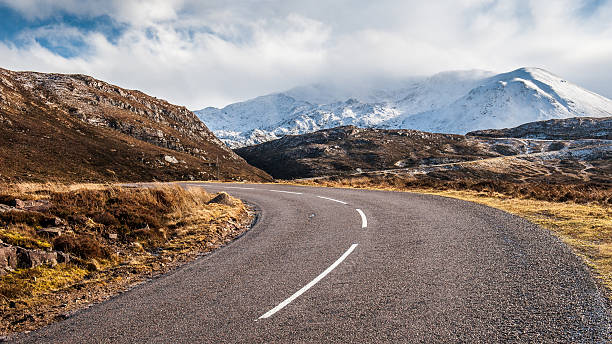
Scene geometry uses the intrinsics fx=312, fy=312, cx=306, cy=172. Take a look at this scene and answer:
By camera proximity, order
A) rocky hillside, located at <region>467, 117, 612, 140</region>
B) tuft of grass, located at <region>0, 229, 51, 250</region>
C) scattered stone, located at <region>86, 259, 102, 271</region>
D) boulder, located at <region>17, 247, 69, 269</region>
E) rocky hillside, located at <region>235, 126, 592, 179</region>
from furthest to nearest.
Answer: rocky hillside, located at <region>467, 117, 612, 140</region>, rocky hillside, located at <region>235, 126, 592, 179</region>, scattered stone, located at <region>86, 259, 102, 271</region>, tuft of grass, located at <region>0, 229, 51, 250</region>, boulder, located at <region>17, 247, 69, 269</region>

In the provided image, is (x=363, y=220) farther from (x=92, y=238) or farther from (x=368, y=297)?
(x=92, y=238)

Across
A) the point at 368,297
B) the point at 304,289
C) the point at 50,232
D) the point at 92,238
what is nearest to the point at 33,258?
the point at 50,232

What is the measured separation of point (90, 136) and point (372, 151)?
338 feet

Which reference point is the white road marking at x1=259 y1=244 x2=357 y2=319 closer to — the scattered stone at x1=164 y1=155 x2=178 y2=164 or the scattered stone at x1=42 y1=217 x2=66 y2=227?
the scattered stone at x1=42 y1=217 x2=66 y2=227

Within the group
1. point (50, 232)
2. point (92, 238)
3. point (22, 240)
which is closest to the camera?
point (22, 240)

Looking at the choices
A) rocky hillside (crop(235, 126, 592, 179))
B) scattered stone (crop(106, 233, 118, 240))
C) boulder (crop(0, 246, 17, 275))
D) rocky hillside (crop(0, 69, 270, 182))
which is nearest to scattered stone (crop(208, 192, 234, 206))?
scattered stone (crop(106, 233, 118, 240))

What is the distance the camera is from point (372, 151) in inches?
5364

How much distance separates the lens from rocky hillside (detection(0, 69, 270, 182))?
4734 centimetres

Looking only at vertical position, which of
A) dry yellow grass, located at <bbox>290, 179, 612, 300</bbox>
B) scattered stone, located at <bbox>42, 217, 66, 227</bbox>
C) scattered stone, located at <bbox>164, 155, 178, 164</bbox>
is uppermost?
scattered stone, located at <bbox>164, 155, 178, 164</bbox>

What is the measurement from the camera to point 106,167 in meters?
54.2

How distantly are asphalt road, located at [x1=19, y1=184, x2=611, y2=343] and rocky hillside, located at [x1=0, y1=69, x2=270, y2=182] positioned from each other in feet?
137

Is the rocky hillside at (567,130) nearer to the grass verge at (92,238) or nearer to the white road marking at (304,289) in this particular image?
the grass verge at (92,238)

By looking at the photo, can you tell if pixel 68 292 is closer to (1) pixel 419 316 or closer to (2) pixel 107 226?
(2) pixel 107 226

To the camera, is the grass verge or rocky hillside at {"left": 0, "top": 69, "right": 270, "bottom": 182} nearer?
the grass verge
